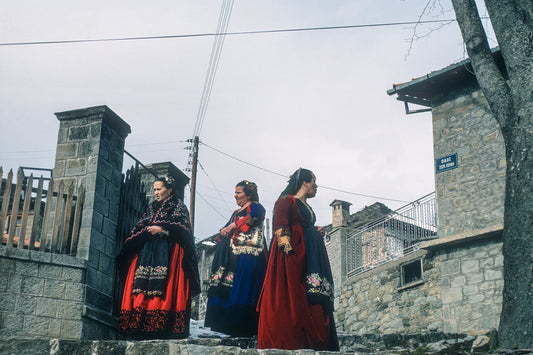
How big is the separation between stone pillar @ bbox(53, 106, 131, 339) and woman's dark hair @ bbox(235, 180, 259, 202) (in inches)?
57.1

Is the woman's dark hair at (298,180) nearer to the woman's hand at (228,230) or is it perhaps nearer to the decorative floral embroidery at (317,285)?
the decorative floral embroidery at (317,285)

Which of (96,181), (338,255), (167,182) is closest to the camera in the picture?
(96,181)

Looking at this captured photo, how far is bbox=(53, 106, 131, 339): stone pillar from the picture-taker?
26.7ft

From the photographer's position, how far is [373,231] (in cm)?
1664

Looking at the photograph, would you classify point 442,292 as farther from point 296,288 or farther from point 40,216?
point 40,216

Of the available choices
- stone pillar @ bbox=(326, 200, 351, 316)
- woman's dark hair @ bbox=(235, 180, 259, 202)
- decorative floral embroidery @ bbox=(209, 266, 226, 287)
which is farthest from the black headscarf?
stone pillar @ bbox=(326, 200, 351, 316)

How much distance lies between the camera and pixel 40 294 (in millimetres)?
7621

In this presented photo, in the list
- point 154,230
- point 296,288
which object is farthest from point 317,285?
point 154,230

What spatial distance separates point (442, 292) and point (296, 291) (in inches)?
259

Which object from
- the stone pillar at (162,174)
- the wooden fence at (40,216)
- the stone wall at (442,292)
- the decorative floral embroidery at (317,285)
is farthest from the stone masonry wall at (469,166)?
the wooden fence at (40,216)

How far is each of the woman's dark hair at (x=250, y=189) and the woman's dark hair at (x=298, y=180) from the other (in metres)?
1.34

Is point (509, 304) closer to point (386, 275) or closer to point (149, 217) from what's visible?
point (149, 217)

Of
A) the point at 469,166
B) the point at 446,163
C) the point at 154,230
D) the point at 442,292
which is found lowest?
the point at 154,230

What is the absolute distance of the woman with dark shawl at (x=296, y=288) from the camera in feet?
23.2
